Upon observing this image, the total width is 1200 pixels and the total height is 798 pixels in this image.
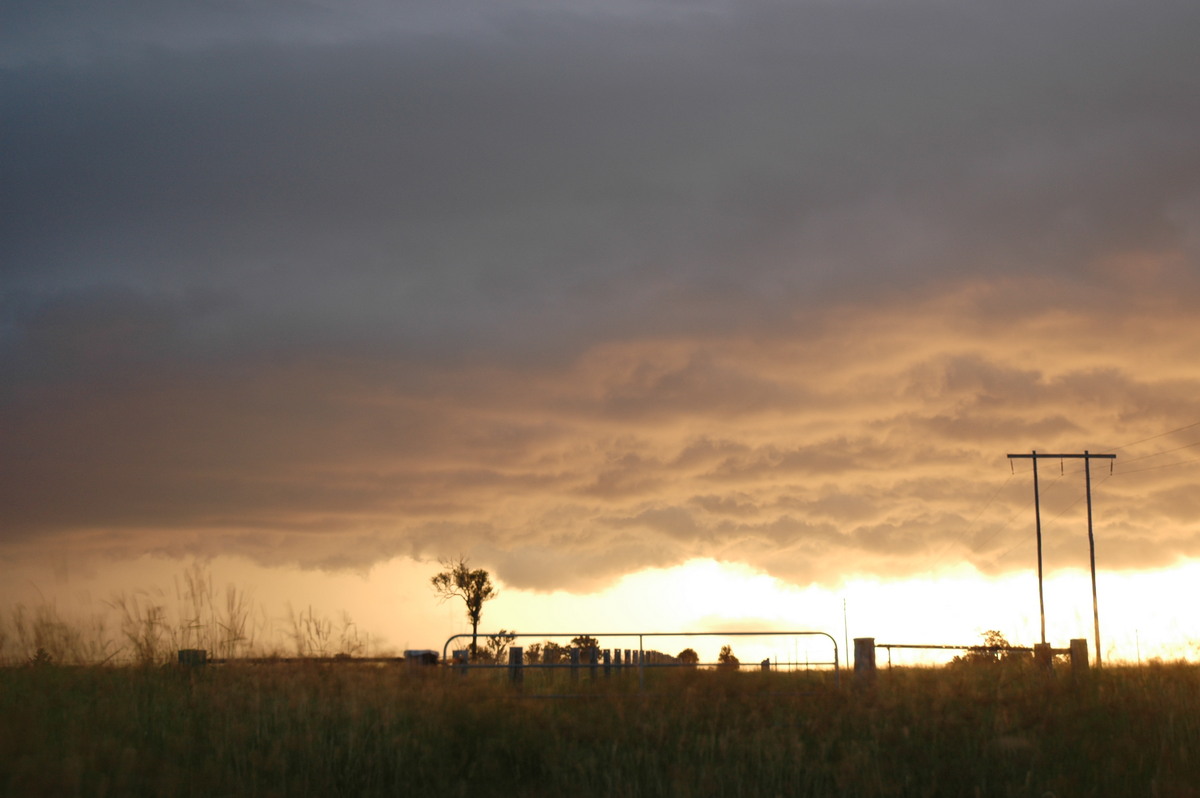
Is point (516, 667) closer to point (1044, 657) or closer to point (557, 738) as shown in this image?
point (557, 738)

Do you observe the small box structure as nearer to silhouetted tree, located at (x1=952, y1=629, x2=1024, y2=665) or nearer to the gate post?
the gate post

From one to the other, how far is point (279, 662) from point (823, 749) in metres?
10.3

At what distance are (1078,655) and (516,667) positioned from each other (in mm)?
12963

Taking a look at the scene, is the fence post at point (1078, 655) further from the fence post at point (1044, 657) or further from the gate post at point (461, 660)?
the gate post at point (461, 660)

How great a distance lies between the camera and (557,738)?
1571 cm

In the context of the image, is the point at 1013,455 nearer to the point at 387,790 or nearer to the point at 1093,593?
the point at 1093,593

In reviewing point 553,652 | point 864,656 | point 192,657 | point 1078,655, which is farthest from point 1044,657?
point 192,657

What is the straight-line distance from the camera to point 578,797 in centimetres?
1366

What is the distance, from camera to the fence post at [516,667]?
2158 cm

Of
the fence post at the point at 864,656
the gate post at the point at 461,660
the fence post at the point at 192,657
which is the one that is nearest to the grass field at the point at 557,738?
the fence post at the point at 192,657

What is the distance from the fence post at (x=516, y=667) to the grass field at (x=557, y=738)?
1.67 meters

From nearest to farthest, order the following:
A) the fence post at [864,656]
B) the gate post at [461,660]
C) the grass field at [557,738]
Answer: the grass field at [557,738] < the gate post at [461,660] < the fence post at [864,656]

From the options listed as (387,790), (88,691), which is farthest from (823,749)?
(88,691)

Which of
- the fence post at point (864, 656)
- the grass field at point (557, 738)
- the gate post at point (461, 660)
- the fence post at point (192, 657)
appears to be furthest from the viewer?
the fence post at point (864, 656)
